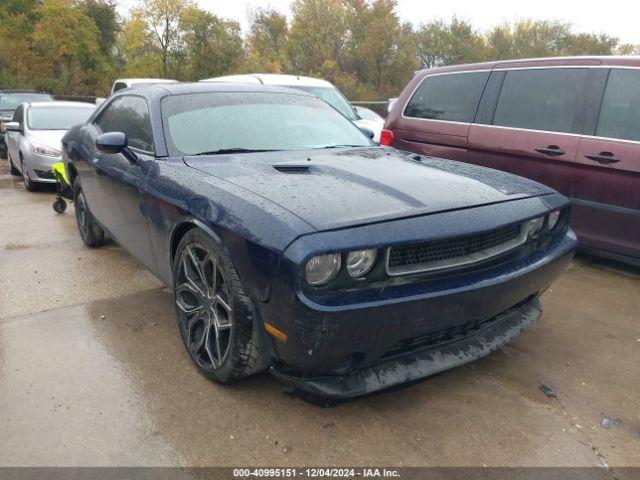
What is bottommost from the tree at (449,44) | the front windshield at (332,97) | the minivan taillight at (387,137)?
the minivan taillight at (387,137)

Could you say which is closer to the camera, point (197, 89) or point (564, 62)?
point (197, 89)

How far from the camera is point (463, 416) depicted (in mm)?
2412

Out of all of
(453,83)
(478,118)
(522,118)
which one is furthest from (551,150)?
(453,83)

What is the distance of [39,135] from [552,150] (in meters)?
7.34

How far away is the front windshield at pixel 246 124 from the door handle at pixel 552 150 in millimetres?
1635

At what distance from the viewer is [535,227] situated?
2.73m

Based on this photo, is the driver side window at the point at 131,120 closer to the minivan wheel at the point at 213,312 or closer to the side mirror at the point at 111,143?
the side mirror at the point at 111,143

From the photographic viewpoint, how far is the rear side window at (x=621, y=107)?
3984 mm

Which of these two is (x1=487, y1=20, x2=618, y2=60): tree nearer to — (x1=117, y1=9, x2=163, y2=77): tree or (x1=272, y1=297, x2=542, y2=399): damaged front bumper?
(x1=117, y1=9, x2=163, y2=77): tree

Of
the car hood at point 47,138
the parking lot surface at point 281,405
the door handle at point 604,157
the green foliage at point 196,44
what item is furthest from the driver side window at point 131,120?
the green foliage at point 196,44

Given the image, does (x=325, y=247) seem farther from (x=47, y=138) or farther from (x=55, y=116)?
(x=55, y=116)

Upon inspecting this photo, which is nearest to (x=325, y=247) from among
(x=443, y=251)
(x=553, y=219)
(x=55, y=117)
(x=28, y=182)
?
(x=443, y=251)

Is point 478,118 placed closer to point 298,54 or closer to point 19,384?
point 19,384

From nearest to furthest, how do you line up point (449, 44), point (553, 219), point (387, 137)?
point (553, 219)
point (387, 137)
point (449, 44)
